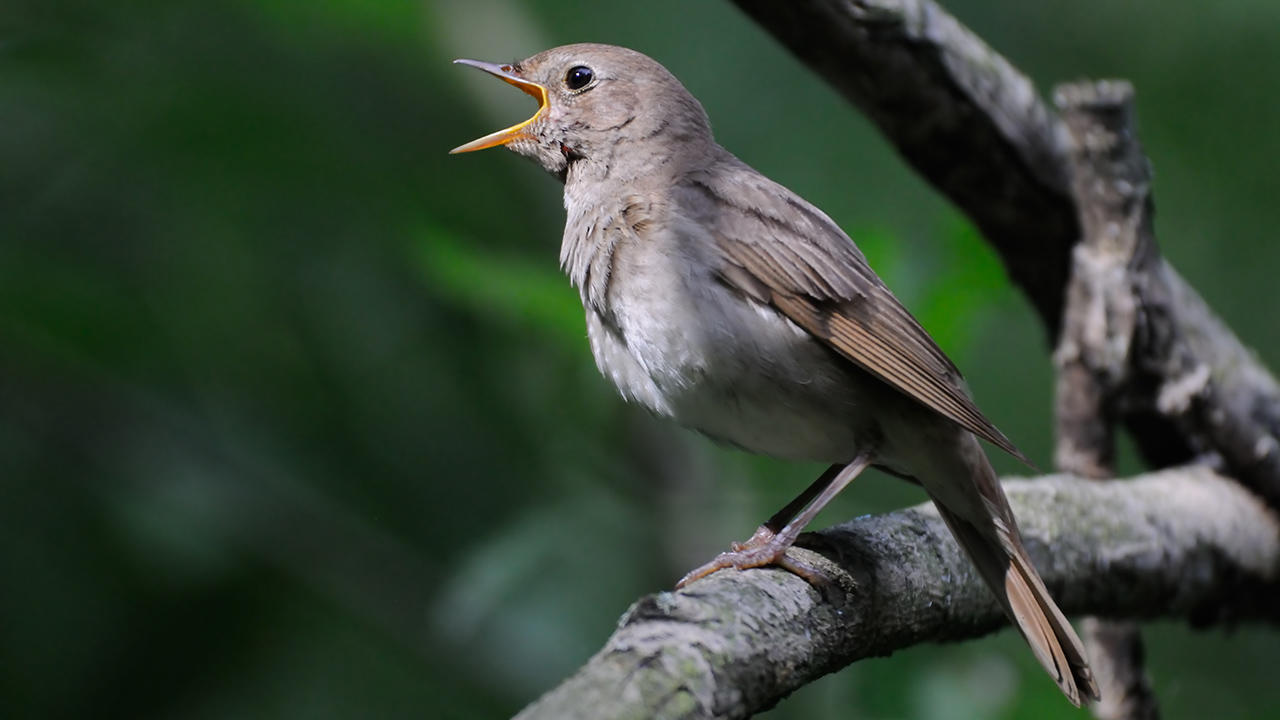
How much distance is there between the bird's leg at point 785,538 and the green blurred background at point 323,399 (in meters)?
1.06

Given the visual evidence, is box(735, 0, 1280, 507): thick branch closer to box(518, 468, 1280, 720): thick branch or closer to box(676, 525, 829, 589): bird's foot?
box(518, 468, 1280, 720): thick branch

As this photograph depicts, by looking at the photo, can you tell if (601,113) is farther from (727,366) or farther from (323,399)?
(323,399)

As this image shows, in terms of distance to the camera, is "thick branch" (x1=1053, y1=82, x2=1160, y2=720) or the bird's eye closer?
the bird's eye

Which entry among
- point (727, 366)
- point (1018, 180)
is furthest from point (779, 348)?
point (1018, 180)

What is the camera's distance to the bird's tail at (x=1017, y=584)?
3488 millimetres

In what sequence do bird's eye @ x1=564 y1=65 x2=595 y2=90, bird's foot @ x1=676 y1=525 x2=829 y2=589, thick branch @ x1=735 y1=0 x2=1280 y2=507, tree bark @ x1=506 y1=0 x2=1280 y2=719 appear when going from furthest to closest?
bird's eye @ x1=564 y1=65 x2=595 y2=90, thick branch @ x1=735 y1=0 x2=1280 y2=507, tree bark @ x1=506 y1=0 x2=1280 y2=719, bird's foot @ x1=676 y1=525 x2=829 y2=589

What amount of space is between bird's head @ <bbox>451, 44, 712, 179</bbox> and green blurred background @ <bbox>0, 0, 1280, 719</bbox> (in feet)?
1.63

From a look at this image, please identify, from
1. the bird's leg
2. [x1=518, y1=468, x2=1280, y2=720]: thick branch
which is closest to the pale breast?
the bird's leg

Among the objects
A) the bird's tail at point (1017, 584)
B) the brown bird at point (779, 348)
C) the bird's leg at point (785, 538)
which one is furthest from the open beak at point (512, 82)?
the bird's tail at point (1017, 584)

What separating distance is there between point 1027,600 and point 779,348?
40.5 inches

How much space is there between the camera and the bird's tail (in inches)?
137

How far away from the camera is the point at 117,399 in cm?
544

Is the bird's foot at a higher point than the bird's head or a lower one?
lower

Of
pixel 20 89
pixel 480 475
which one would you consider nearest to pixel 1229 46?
pixel 480 475
